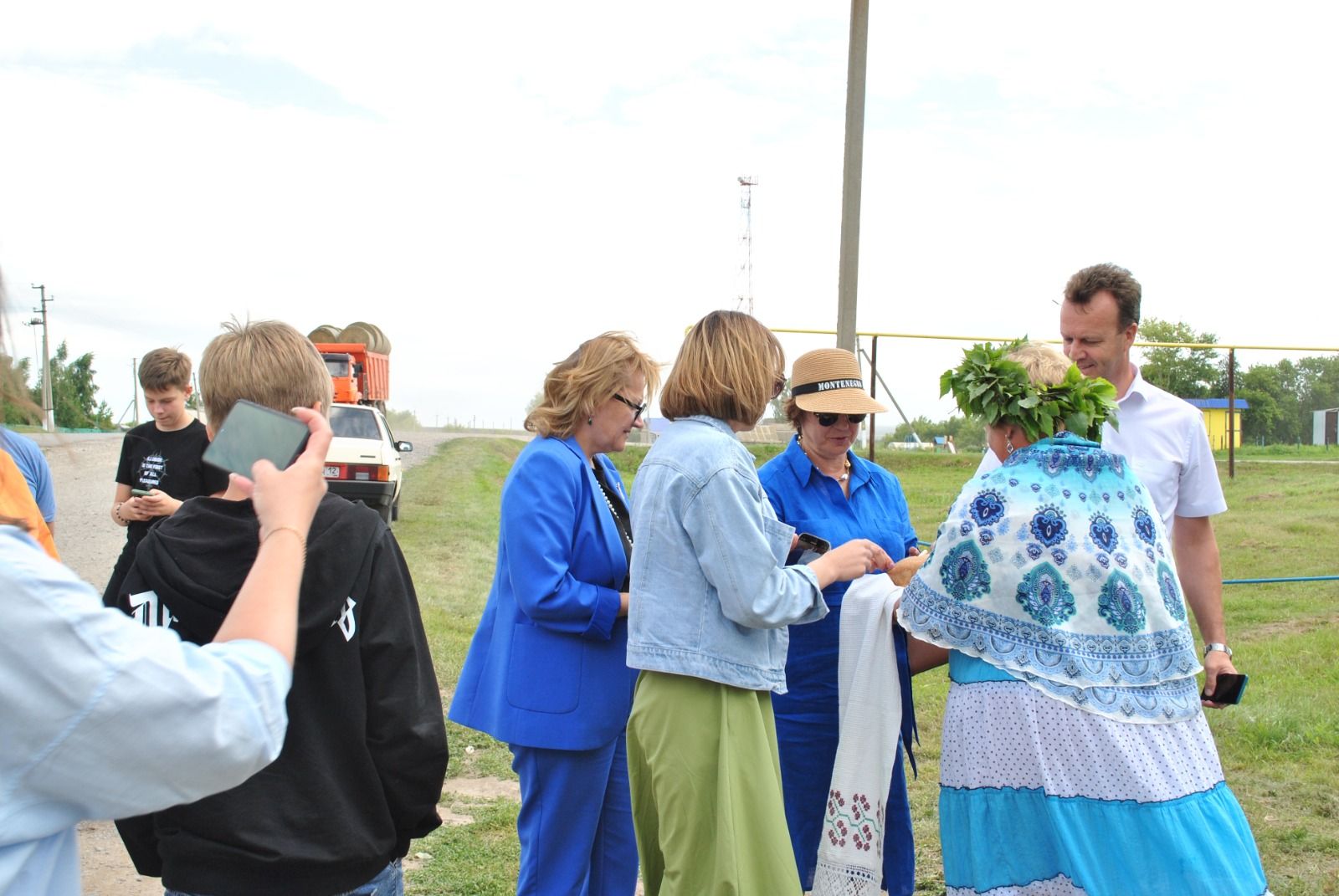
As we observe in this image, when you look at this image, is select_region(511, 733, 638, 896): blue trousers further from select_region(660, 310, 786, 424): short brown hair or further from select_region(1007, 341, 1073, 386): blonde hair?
select_region(1007, 341, 1073, 386): blonde hair

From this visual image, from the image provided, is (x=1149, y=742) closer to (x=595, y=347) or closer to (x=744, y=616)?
(x=744, y=616)

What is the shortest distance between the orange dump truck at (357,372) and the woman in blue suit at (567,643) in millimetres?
14495

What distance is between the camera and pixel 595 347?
327 centimetres

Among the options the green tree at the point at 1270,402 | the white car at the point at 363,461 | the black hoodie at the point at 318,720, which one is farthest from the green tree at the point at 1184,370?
the black hoodie at the point at 318,720

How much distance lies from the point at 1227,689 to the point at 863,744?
3.91 feet

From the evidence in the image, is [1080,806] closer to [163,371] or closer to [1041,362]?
[1041,362]

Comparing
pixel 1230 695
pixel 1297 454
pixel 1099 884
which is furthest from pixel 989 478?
pixel 1297 454

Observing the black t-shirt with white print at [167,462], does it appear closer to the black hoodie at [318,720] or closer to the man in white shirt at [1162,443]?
the black hoodie at [318,720]

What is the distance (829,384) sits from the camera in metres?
3.50

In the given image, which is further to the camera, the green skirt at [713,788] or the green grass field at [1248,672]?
the green grass field at [1248,672]

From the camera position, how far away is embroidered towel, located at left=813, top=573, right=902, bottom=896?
284 centimetres

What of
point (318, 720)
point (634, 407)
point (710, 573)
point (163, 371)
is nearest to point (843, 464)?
point (634, 407)

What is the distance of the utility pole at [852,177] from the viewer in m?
4.72

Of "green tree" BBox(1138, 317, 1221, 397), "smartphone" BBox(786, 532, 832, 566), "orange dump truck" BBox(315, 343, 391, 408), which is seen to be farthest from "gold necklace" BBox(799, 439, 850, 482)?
"orange dump truck" BBox(315, 343, 391, 408)
